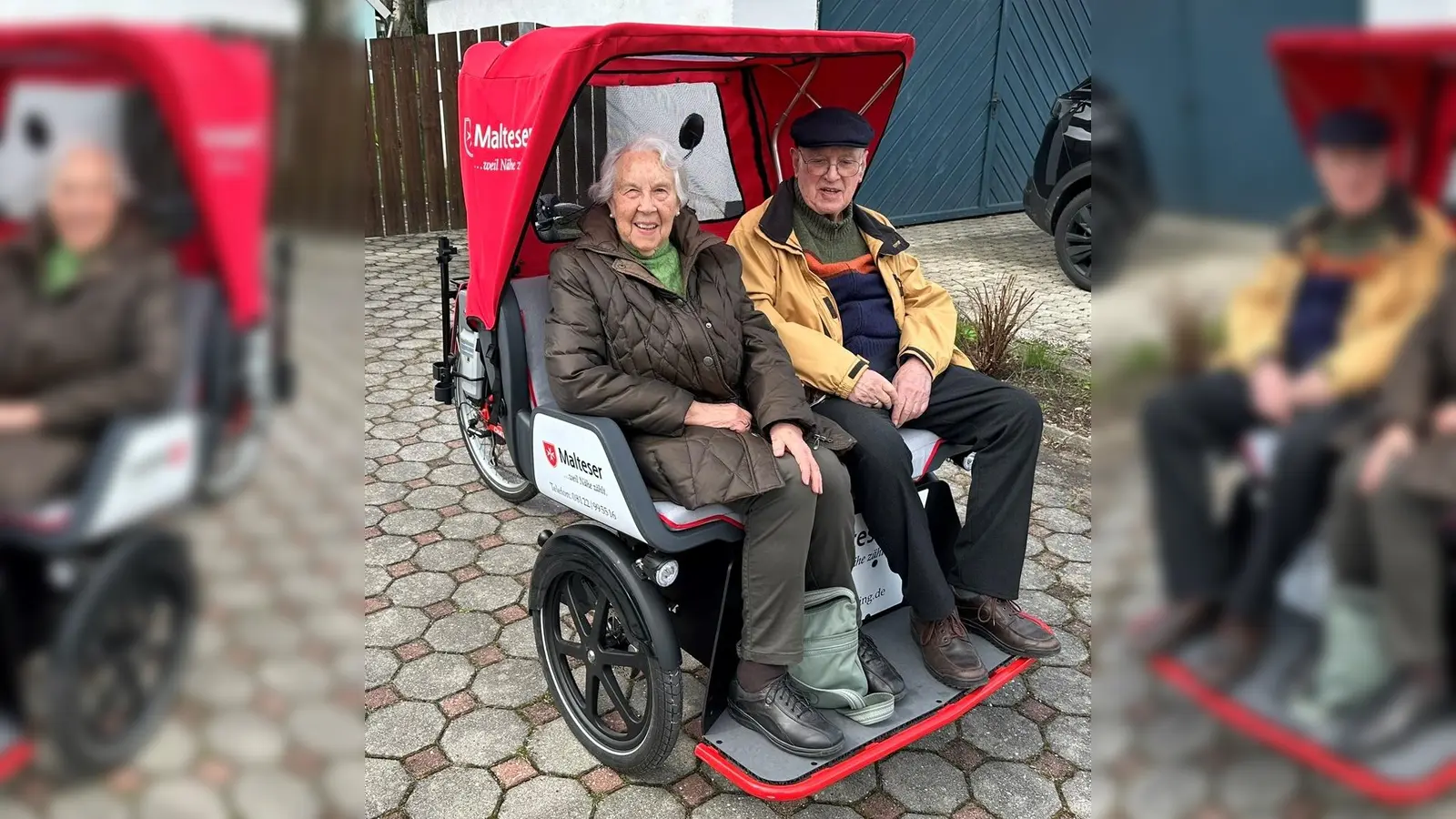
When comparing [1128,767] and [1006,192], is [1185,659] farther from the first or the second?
[1006,192]

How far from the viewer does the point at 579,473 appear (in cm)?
261

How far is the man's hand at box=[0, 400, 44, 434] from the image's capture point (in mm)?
405

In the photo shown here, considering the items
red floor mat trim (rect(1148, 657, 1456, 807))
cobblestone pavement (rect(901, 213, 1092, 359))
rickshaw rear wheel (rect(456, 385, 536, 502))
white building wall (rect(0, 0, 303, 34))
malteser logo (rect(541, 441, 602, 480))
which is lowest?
rickshaw rear wheel (rect(456, 385, 536, 502))

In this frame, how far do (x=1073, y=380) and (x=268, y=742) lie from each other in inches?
227

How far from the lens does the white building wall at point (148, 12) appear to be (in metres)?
0.40

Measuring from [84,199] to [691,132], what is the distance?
3.21m

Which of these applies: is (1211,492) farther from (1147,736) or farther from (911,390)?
(911,390)

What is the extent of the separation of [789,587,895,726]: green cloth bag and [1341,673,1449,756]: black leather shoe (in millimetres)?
2160

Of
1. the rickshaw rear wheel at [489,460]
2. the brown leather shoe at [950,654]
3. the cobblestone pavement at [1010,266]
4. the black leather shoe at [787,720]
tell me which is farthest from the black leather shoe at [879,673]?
the cobblestone pavement at [1010,266]

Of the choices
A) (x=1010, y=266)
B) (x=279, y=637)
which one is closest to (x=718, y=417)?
(x=279, y=637)

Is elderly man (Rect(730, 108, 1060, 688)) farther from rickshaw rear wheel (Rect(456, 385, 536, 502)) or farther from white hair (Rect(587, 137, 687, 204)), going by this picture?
rickshaw rear wheel (Rect(456, 385, 536, 502))

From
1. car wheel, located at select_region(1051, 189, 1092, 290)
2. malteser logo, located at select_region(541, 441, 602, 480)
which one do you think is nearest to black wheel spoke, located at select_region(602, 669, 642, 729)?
malteser logo, located at select_region(541, 441, 602, 480)

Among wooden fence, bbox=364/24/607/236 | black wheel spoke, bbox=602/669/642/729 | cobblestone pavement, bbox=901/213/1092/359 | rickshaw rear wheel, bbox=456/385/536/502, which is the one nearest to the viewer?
black wheel spoke, bbox=602/669/642/729

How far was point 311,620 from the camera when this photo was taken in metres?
0.51
